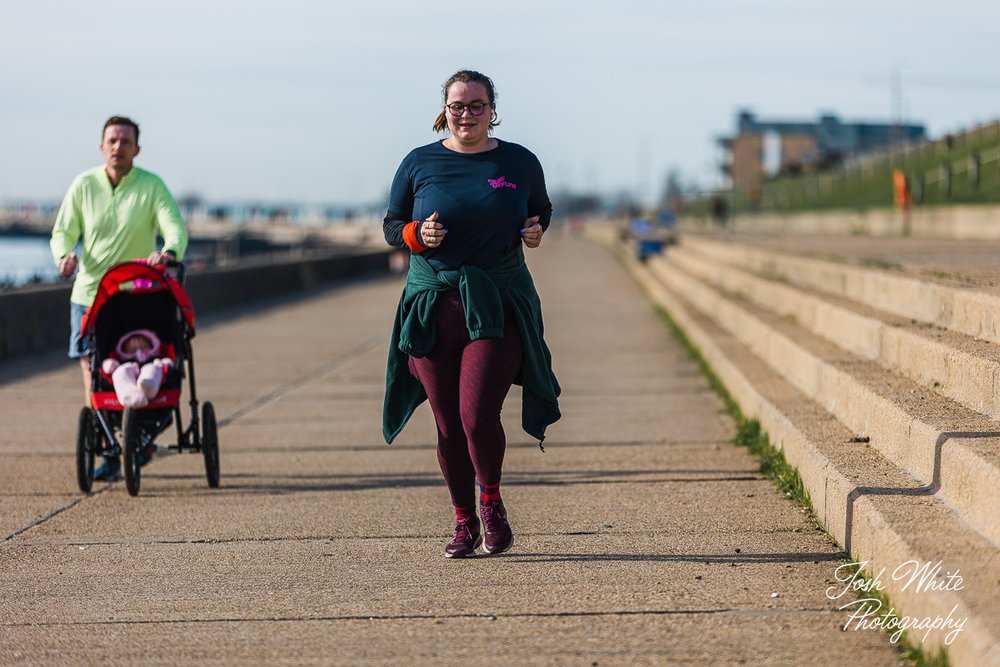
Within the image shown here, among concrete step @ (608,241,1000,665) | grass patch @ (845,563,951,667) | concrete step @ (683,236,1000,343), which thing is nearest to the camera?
concrete step @ (608,241,1000,665)

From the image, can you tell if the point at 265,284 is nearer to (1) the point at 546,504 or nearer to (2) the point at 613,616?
(1) the point at 546,504

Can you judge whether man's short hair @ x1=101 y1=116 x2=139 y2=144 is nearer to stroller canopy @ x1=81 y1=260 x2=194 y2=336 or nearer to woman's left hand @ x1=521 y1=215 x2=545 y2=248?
stroller canopy @ x1=81 y1=260 x2=194 y2=336

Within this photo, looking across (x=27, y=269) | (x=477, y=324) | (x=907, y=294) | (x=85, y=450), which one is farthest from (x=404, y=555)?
(x=27, y=269)

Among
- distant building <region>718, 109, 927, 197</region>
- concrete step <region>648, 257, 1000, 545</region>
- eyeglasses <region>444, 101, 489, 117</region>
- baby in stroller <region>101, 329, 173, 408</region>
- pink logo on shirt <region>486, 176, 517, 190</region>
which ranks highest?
distant building <region>718, 109, 927, 197</region>

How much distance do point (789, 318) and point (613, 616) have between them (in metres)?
7.81

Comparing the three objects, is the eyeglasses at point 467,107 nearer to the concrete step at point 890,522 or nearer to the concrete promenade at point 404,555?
the concrete promenade at point 404,555

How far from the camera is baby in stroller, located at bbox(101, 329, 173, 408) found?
7730mm

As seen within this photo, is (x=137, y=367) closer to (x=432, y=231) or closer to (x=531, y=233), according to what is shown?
(x=432, y=231)

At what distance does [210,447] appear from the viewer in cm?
800

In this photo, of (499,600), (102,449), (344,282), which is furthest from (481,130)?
(344,282)

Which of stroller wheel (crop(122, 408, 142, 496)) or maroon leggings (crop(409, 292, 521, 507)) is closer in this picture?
maroon leggings (crop(409, 292, 521, 507))

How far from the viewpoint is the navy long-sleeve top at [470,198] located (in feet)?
19.0

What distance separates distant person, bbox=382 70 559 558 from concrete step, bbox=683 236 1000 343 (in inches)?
101

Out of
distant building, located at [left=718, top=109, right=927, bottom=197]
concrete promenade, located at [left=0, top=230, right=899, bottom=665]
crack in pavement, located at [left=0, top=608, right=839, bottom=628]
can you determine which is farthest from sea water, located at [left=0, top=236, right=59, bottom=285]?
distant building, located at [left=718, top=109, right=927, bottom=197]
